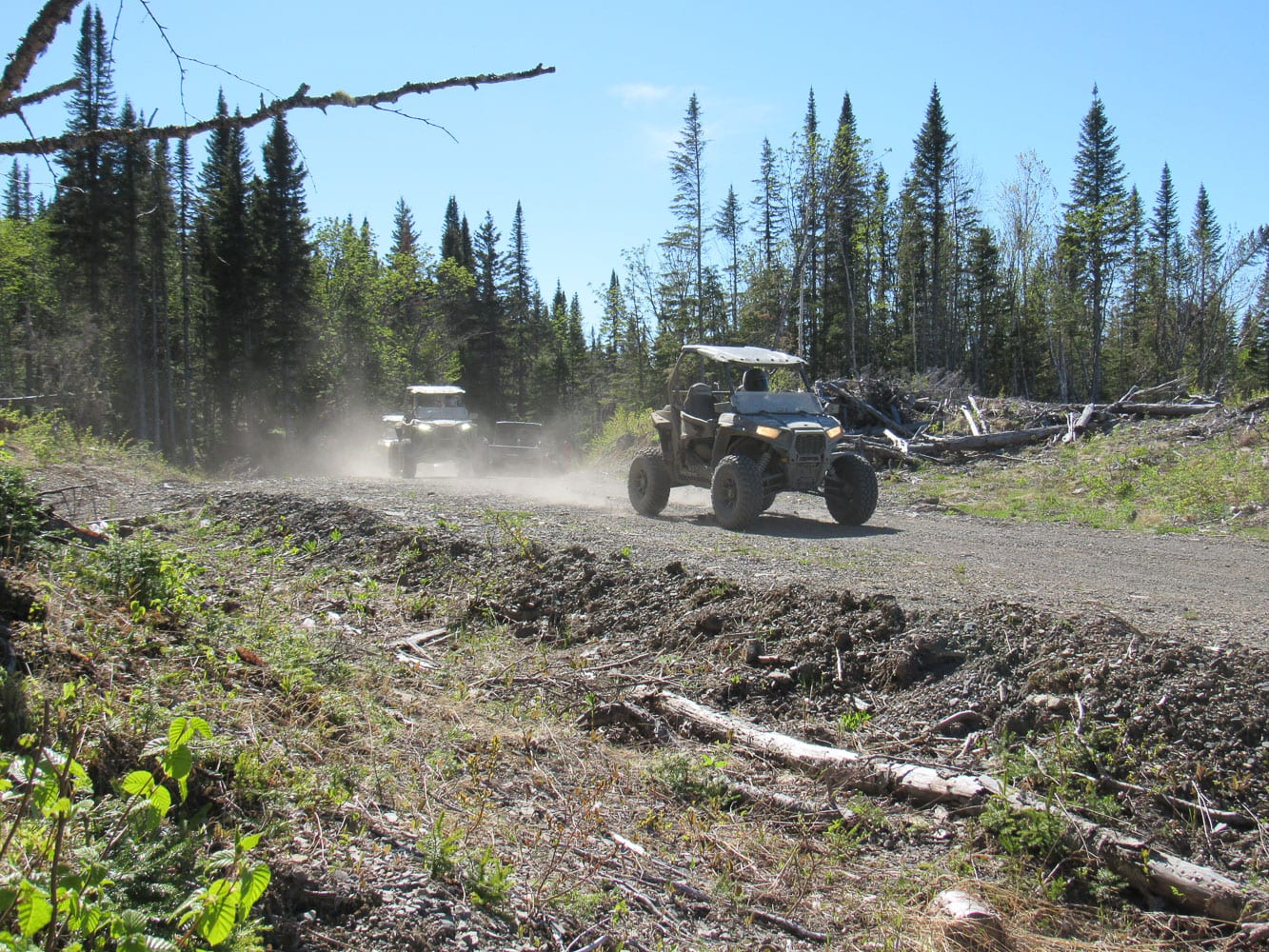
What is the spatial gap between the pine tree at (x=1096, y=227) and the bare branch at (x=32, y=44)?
45615 millimetres

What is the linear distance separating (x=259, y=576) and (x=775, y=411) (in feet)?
21.1

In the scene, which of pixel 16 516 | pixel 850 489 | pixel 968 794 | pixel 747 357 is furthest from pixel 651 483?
pixel 968 794

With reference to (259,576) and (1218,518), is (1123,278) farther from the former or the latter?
(259,576)

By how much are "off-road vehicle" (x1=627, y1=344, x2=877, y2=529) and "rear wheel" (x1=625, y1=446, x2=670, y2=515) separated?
0.01 metres

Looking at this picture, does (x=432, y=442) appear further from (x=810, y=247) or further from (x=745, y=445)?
(x=810, y=247)

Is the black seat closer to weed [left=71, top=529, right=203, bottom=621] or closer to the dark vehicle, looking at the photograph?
weed [left=71, top=529, right=203, bottom=621]

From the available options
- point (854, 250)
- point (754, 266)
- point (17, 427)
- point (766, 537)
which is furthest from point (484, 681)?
point (854, 250)

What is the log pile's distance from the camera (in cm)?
1694

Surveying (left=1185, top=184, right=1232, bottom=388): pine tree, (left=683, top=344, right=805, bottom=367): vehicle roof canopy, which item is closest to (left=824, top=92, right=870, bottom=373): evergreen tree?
(left=1185, top=184, right=1232, bottom=388): pine tree

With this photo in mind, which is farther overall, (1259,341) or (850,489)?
(1259,341)

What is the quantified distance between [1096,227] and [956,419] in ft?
108

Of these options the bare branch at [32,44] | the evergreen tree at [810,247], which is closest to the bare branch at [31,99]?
the bare branch at [32,44]

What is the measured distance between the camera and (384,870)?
280cm

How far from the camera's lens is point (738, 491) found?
999 cm
